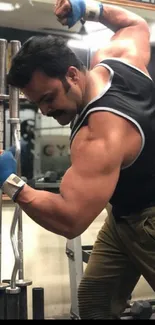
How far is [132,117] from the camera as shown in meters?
1.43

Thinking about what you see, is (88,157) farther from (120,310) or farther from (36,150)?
(36,150)

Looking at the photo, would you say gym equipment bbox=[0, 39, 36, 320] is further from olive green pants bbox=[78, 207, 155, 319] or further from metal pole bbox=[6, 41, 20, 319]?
olive green pants bbox=[78, 207, 155, 319]

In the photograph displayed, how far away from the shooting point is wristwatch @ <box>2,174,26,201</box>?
4.82 feet

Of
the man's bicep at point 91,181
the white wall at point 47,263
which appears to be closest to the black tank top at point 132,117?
the man's bicep at point 91,181

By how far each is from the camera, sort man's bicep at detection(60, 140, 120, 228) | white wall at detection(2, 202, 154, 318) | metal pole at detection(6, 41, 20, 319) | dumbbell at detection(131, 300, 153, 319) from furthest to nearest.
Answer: white wall at detection(2, 202, 154, 318), dumbbell at detection(131, 300, 153, 319), metal pole at detection(6, 41, 20, 319), man's bicep at detection(60, 140, 120, 228)

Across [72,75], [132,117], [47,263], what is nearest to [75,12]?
[72,75]

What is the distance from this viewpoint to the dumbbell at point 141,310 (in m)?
2.55

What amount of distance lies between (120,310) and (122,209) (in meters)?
0.47

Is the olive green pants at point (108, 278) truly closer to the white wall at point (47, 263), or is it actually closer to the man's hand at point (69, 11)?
the man's hand at point (69, 11)

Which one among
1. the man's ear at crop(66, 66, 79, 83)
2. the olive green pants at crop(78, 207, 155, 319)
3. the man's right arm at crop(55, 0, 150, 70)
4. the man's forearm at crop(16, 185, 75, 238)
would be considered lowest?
the olive green pants at crop(78, 207, 155, 319)

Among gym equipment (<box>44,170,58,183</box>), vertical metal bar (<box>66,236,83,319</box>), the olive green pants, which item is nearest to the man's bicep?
the olive green pants

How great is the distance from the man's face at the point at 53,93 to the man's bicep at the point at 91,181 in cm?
19

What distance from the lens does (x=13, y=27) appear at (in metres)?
3.14

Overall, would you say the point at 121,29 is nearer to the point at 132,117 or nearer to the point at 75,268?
the point at 132,117
